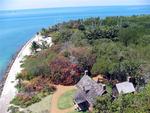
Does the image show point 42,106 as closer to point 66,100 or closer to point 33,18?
point 66,100

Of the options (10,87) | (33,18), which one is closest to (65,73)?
(10,87)

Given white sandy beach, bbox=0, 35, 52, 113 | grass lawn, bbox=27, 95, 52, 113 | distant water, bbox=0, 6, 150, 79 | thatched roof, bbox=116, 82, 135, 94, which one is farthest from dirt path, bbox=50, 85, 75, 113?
distant water, bbox=0, 6, 150, 79

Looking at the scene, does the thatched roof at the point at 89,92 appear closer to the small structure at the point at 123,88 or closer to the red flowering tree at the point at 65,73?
the small structure at the point at 123,88

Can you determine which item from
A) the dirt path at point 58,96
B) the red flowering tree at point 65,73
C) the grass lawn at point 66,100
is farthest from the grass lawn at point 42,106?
the red flowering tree at point 65,73

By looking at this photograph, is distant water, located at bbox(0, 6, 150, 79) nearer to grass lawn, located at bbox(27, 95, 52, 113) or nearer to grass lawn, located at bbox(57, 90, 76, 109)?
grass lawn, located at bbox(57, 90, 76, 109)

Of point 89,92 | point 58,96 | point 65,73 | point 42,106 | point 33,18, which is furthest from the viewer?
point 33,18
